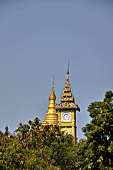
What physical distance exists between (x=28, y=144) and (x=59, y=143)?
3.79m

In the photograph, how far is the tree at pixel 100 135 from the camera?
31.2 meters

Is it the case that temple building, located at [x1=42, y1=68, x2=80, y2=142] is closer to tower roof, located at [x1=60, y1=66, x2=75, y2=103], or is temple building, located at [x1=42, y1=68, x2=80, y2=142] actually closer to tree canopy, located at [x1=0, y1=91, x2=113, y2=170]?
tower roof, located at [x1=60, y1=66, x2=75, y2=103]

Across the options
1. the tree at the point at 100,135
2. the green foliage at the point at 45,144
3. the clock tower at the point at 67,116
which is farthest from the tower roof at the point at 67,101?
the tree at the point at 100,135

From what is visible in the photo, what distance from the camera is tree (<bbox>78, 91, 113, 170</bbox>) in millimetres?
31188

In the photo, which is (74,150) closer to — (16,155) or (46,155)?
(46,155)

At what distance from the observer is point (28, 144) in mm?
46312

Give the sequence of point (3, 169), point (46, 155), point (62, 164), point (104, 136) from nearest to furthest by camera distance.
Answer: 1. point (104, 136)
2. point (3, 169)
3. point (46, 155)
4. point (62, 164)

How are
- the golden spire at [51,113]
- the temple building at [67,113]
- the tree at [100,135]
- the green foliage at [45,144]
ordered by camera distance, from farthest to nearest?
the golden spire at [51,113], the temple building at [67,113], the green foliage at [45,144], the tree at [100,135]

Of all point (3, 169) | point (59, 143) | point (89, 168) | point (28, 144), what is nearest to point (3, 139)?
point (28, 144)

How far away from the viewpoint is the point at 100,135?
1252 inches

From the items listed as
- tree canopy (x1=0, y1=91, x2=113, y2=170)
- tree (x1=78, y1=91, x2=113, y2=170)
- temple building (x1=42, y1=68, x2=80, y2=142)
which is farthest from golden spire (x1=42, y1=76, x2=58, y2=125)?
tree (x1=78, y1=91, x2=113, y2=170)

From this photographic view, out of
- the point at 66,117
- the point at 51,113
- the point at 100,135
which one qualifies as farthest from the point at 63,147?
the point at 51,113

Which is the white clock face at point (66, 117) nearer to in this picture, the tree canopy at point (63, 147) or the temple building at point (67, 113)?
the temple building at point (67, 113)

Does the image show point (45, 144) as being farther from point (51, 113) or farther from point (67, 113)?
point (51, 113)
